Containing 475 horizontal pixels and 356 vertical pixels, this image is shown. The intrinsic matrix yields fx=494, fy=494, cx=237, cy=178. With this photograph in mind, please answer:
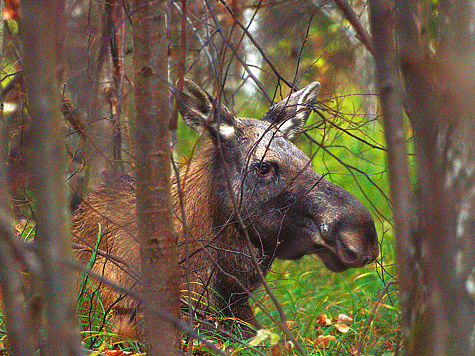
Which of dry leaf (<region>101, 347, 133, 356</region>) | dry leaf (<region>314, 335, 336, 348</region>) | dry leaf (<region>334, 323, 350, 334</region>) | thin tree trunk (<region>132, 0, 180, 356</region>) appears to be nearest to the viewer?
thin tree trunk (<region>132, 0, 180, 356</region>)

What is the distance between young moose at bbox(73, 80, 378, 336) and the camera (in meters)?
3.35

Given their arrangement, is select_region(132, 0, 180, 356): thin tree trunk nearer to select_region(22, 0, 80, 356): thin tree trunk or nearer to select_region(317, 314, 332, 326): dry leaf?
select_region(22, 0, 80, 356): thin tree trunk

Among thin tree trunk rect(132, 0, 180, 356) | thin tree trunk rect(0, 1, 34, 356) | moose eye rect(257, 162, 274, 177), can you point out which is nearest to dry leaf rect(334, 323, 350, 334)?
moose eye rect(257, 162, 274, 177)

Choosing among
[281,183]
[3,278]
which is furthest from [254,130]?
[3,278]

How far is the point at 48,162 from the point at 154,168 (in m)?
0.88

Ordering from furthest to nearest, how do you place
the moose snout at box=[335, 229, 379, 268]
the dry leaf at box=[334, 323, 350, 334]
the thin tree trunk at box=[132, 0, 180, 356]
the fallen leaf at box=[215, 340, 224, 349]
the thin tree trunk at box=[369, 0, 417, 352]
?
the dry leaf at box=[334, 323, 350, 334], the moose snout at box=[335, 229, 379, 268], the fallen leaf at box=[215, 340, 224, 349], the thin tree trunk at box=[132, 0, 180, 356], the thin tree trunk at box=[369, 0, 417, 352]

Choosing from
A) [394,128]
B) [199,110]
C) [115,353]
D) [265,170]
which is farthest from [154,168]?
[199,110]

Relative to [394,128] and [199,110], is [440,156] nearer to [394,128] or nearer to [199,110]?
[394,128]

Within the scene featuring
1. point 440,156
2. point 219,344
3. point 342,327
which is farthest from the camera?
point 342,327

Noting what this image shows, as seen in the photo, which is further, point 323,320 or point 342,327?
point 323,320

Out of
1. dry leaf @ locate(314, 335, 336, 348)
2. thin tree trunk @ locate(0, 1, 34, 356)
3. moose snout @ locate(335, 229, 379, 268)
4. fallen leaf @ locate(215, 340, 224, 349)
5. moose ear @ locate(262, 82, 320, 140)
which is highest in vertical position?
moose ear @ locate(262, 82, 320, 140)

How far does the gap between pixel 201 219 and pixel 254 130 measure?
33.1 inches

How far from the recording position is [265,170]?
3732 millimetres

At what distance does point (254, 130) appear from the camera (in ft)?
13.0
